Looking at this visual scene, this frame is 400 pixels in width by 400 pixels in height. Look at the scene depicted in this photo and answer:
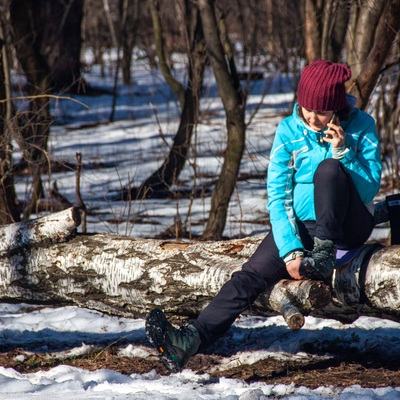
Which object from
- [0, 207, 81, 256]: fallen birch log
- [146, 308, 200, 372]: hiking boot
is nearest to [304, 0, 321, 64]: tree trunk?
[0, 207, 81, 256]: fallen birch log

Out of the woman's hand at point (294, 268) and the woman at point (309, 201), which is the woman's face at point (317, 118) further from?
the woman's hand at point (294, 268)

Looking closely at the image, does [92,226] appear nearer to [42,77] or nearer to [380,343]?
[42,77]

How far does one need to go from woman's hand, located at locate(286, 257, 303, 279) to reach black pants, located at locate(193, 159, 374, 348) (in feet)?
0.39

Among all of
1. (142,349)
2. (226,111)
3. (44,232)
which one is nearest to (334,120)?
(44,232)

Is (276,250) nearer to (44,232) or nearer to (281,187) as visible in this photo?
(281,187)

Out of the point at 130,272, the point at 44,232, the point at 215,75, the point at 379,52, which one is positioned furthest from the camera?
the point at 215,75

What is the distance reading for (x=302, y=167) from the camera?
3.21m

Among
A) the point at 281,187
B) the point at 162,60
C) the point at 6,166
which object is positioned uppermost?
the point at 162,60

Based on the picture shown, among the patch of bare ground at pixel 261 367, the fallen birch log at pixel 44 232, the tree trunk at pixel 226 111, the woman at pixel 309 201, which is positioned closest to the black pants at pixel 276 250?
the woman at pixel 309 201

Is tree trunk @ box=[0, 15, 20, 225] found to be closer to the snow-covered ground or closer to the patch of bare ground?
the snow-covered ground

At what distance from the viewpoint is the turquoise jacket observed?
3.11 m

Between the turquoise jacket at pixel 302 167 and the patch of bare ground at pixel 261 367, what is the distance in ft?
2.65

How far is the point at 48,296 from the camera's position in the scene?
12.3 ft

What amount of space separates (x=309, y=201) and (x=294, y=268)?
36cm
